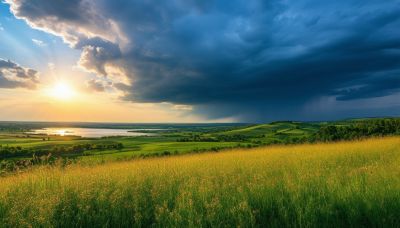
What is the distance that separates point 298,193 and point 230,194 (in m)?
1.33

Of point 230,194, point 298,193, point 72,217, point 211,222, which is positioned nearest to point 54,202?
point 72,217

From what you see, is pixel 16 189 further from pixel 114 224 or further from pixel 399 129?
pixel 399 129

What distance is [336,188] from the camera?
16.5ft

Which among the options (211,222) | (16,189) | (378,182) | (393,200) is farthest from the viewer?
(16,189)

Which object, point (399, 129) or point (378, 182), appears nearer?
point (378, 182)

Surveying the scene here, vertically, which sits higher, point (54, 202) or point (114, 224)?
point (54, 202)

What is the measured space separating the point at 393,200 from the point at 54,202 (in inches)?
244

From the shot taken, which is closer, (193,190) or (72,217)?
(72,217)

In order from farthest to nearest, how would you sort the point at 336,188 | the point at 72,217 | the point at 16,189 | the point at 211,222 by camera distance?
the point at 16,189 < the point at 336,188 < the point at 72,217 < the point at 211,222

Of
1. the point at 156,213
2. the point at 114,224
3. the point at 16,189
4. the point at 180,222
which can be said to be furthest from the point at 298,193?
the point at 16,189

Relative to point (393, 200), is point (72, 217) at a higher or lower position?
lower

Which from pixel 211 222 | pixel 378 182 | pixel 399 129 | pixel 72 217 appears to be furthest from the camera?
pixel 399 129

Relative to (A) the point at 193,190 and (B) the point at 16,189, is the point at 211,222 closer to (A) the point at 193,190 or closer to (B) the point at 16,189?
(A) the point at 193,190

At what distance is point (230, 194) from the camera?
5.11 meters
